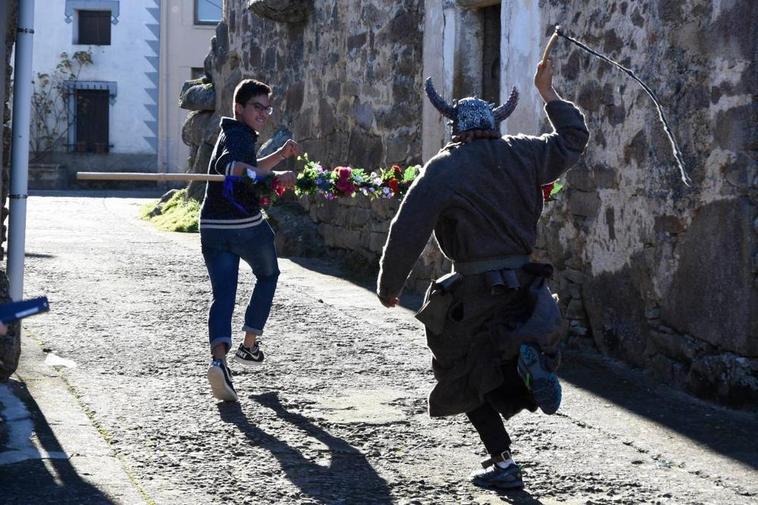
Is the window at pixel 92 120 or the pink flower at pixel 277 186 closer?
the pink flower at pixel 277 186

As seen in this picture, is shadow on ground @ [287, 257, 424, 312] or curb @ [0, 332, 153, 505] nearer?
curb @ [0, 332, 153, 505]

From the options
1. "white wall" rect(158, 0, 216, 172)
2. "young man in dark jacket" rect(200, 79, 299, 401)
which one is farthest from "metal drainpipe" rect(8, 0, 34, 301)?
"white wall" rect(158, 0, 216, 172)

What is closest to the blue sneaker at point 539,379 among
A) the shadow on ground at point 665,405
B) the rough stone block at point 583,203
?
the shadow on ground at point 665,405

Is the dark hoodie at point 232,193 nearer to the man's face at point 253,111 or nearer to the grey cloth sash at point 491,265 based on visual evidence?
the man's face at point 253,111

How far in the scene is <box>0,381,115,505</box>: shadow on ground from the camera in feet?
14.5

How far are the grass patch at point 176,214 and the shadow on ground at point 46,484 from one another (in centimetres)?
1029

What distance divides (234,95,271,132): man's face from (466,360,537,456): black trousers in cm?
209

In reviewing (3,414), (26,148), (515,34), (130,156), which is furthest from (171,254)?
(130,156)

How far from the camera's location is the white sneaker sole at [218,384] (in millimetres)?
5938

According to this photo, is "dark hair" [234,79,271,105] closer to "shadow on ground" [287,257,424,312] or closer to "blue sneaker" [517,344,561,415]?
"blue sneaker" [517,344,561,415]

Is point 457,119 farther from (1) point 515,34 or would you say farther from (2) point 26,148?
(1) point 515,34

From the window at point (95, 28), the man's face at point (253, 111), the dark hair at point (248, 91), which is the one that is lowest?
the man's face at point (253, 111)

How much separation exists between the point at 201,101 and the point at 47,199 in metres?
7.17

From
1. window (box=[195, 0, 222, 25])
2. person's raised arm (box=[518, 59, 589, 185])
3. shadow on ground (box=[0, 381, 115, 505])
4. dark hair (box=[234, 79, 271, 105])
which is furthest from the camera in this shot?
window (box=[195, 0, 222, 25])
